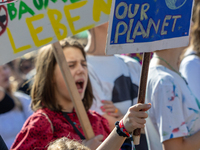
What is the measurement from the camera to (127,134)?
1517 mm

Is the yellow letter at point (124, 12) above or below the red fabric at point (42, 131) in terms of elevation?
above

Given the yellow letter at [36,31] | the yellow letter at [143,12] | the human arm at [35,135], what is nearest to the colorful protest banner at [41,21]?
the yellow letter at [36,31]

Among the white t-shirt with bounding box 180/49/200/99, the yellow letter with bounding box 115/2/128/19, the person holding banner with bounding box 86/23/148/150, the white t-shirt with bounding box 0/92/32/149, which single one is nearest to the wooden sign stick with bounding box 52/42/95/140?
the yellow letter with bounding box 115/2/128/19

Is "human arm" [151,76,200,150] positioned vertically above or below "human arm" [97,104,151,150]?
below

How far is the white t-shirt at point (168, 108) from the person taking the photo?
76.4 inches

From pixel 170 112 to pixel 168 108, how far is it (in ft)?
0.09

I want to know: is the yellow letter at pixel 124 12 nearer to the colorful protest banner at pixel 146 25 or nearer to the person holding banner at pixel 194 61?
the colorful protest banner at pixel 146 25

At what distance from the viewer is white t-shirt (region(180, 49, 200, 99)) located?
2.56 m

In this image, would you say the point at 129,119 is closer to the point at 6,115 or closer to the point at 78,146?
the point at 78,146

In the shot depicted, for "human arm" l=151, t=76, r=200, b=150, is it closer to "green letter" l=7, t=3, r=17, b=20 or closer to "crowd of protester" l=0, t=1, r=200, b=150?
"crowd of protester" l=0, t=1, r=200, b=150

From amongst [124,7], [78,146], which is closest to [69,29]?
[124,7]

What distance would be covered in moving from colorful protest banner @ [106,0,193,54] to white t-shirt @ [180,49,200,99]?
35.0 inches

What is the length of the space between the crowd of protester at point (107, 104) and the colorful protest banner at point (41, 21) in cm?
48

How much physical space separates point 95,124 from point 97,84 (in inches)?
24.1
